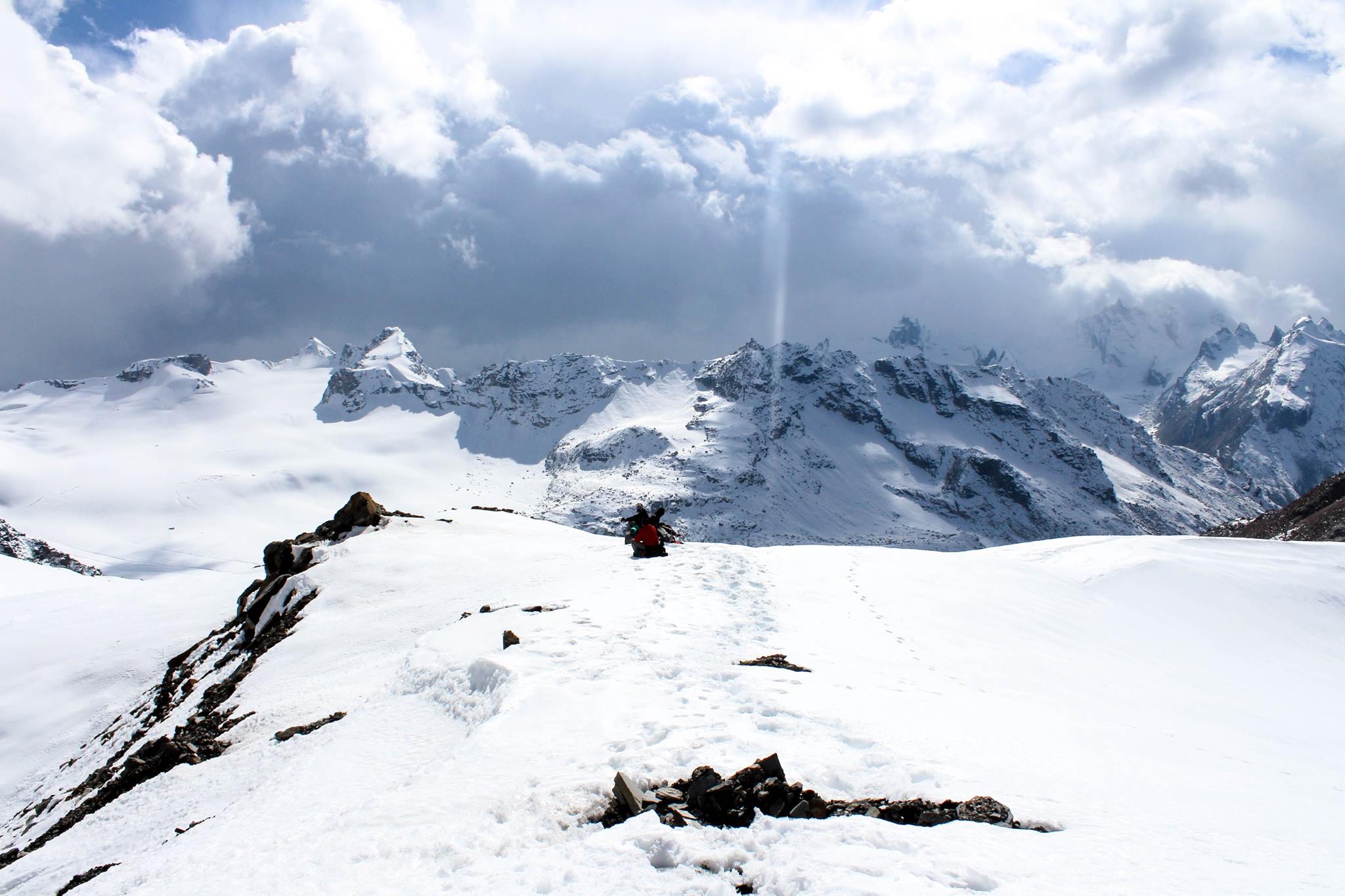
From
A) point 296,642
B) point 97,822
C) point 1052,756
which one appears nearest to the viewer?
point 1052,756

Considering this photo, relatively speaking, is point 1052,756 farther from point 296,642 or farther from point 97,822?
point 296,642

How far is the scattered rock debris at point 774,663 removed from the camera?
14.3m

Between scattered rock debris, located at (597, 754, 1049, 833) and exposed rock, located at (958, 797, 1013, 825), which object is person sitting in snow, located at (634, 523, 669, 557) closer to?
scattered rock debris, located at (597, 754, 1049, 833)

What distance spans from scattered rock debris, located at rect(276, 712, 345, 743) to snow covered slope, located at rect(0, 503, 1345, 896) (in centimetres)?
44

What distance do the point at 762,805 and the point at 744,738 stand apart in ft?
6.19

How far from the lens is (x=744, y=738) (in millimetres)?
9602

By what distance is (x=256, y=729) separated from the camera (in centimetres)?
1769

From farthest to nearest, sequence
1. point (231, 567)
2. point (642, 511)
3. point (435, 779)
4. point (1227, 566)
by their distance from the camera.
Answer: point (231, 567) < point (1227, 566) < point (642, 511) < point (435, 779)

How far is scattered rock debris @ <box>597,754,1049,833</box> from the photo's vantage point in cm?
756

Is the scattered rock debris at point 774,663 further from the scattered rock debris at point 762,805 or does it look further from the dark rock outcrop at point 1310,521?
the dark rock outcrop at point 1310,521

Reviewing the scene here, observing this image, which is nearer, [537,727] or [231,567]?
[537,727]

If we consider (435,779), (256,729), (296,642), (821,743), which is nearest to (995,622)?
(821,743)

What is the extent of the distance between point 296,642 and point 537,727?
18.3 meters

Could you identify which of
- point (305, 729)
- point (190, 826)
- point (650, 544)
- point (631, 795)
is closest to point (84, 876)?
point (190, 826)
